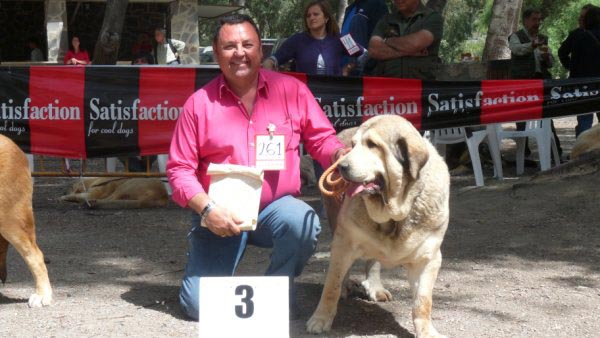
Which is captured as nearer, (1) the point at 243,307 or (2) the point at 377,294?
(1) the point at 243,307

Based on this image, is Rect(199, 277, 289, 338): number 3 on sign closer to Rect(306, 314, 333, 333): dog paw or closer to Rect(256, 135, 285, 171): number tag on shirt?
Rect(306, 314, 333, 333): dog paw

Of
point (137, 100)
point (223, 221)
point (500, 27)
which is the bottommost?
point (223, 221)

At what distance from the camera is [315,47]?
7.96 meters

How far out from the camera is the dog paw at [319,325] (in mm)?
4254

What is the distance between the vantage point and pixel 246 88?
4445 mm

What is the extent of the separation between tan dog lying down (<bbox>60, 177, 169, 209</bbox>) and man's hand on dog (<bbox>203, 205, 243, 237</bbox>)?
15.0ft

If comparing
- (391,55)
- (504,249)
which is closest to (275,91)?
(504,249)

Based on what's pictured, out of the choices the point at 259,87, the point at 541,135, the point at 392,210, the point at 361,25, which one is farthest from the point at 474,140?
the point at 392,210

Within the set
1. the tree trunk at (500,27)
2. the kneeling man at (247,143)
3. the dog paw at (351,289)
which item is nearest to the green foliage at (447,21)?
the tree trunk at (500,27)

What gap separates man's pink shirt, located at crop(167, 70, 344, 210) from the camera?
4.31 m

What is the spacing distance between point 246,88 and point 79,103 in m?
4.17

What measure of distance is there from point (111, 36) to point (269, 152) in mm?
7494

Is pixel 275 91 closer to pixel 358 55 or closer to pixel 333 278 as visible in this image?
pixel 333 278

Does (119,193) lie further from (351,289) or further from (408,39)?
(351,289)
